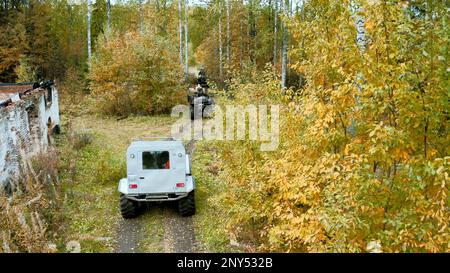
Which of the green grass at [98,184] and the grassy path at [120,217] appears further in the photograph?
the green grass at [98,184]

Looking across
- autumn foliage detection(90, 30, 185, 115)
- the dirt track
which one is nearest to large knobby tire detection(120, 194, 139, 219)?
the dirt track

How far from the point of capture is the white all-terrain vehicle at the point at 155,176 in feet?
37.6

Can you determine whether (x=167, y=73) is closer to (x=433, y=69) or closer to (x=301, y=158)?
(x=301, y=158)

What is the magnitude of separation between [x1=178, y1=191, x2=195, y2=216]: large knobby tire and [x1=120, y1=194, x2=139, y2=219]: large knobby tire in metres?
1.27

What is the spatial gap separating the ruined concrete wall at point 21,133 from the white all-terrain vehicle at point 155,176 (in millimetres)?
3383

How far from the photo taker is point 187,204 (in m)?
11.9

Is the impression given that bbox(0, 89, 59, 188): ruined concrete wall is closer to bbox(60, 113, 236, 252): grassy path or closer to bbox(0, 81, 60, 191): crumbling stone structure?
bbox(0, 81, 60, 191): crumbling stone structure

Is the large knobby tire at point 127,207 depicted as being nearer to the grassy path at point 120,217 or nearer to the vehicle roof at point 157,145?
the grassy path at point 120,217

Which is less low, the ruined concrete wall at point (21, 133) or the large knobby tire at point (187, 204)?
the ruined concrete wall at point (21, 133)

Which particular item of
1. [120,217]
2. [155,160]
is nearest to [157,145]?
[155,160]

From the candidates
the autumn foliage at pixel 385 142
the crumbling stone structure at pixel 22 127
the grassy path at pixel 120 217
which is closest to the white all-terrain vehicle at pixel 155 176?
the grassy path at pixel 120 217

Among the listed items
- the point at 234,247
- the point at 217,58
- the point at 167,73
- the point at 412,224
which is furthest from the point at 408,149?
the point at 217,58

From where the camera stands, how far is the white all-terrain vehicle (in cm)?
1145

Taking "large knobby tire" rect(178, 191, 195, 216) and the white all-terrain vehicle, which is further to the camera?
"large knobby tire" rect(178, 191, 195, 216)
